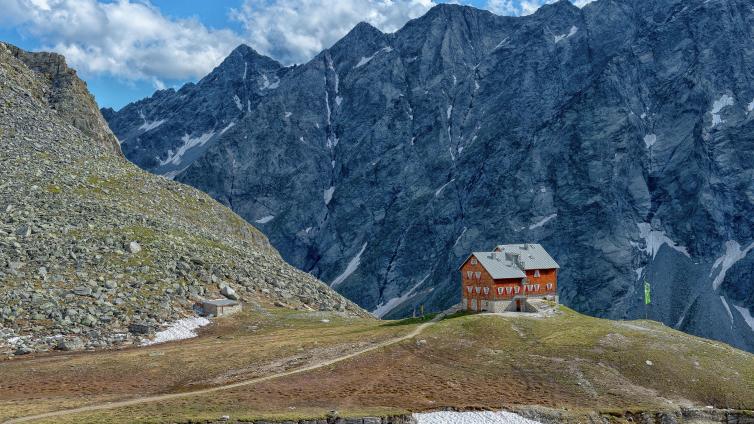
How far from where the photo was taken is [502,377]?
58250 millimetres

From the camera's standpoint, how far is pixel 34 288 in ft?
241

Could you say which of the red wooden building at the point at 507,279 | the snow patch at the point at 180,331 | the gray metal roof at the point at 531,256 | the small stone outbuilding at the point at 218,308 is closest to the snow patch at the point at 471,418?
the red wooden building at the point at 507,279

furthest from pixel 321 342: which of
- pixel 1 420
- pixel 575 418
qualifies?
pixel 1 420

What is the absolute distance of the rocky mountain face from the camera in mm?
71000

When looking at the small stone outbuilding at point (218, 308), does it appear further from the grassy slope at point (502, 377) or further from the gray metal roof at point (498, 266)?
the gray metal roof at point (498, 266)

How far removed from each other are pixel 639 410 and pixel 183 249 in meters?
67.5

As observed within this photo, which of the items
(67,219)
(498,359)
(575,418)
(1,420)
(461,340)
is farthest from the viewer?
(67,219)

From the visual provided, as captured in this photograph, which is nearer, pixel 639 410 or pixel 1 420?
pixel 1 420

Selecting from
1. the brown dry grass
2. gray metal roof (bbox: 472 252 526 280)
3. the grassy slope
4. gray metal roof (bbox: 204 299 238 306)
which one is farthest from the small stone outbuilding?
gray metal roof (bbox: 472 252 526 280)

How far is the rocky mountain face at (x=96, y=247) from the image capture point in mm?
71000

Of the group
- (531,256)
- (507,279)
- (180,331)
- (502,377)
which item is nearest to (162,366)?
(180,331)

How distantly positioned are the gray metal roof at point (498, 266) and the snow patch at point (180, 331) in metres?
35.5

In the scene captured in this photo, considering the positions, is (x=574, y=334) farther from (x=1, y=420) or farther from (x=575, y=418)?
(x=1, y=420)

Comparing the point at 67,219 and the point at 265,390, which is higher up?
the point at 67,219
